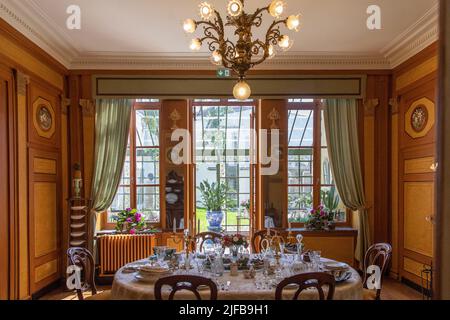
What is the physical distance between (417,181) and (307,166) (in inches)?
56.3

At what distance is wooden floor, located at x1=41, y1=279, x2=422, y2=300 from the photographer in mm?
3883

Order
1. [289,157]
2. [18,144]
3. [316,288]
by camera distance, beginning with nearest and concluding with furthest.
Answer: [316,288], [18,144], [289,157]

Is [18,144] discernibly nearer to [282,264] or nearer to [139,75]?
[139,75]

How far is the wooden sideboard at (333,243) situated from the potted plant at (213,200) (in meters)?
1.15

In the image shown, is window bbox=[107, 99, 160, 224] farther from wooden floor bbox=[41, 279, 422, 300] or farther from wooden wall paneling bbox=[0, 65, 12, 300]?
wooden wall paneling bbox=[0, 65, 12, 300]

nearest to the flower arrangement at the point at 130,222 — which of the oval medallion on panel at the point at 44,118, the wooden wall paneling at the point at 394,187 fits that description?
the oval medallion on panel at the point at 44,118

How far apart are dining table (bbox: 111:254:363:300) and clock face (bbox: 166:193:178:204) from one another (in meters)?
2.12

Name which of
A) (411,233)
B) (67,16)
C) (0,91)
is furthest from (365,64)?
(0,91)

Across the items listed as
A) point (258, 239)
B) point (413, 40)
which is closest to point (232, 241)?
point (258, 239)

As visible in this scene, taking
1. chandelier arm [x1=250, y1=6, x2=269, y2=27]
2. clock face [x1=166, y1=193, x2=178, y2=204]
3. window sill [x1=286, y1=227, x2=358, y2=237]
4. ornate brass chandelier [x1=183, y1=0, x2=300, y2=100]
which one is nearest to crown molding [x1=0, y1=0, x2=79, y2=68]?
ornate brass chandelier [x1=183, y1=0, x2=300, y2=100]

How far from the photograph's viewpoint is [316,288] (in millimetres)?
2326

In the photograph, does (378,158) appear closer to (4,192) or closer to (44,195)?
(44,195)

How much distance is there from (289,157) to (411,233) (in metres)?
1.84

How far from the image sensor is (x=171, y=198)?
4816 mm
